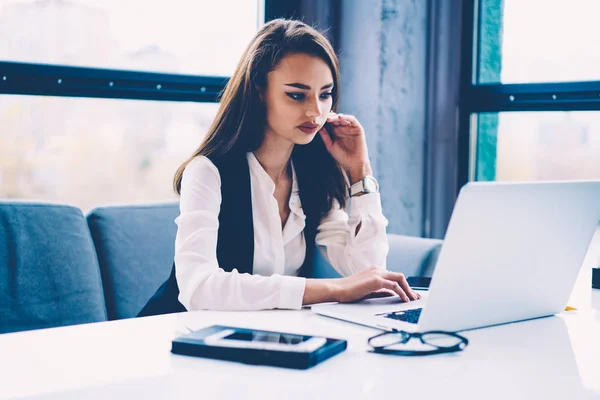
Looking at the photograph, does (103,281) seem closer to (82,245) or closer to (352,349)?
(82,245)

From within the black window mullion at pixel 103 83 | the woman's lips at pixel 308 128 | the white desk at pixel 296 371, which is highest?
the black window mullion at pixel 103 83

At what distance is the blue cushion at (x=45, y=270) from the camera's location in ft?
6.48

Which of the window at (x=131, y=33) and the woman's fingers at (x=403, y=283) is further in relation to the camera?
the window at (x=131, y=33)

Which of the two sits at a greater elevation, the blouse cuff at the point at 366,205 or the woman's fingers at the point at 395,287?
the blouse cuff at the point at 366,205

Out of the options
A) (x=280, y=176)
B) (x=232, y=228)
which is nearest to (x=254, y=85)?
(x=280, y=176)

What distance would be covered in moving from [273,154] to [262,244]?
0.82ft

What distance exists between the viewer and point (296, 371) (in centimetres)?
93

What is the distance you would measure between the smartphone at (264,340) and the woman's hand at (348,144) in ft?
3.18

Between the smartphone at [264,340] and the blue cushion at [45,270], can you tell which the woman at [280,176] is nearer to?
the blue cushion at [45,270]

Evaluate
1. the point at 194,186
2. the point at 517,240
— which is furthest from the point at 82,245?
the point at 517,240

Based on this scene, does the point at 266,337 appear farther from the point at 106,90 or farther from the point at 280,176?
the point at 106,90

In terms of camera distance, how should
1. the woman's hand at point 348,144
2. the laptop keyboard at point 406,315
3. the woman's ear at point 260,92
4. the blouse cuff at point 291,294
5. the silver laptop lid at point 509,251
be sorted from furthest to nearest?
the woman's hand at point 348,144 → the woman's ear at point 260,92 → the blouse cuff at point 291,294 → the laptop keyboard at point 406,315 → the silver laptop lid at point 509,251

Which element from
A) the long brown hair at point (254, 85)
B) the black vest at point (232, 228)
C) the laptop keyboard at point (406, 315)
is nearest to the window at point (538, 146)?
the long brown hair at point (254, 85)

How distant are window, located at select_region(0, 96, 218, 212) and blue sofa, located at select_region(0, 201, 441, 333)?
307 millimetres
